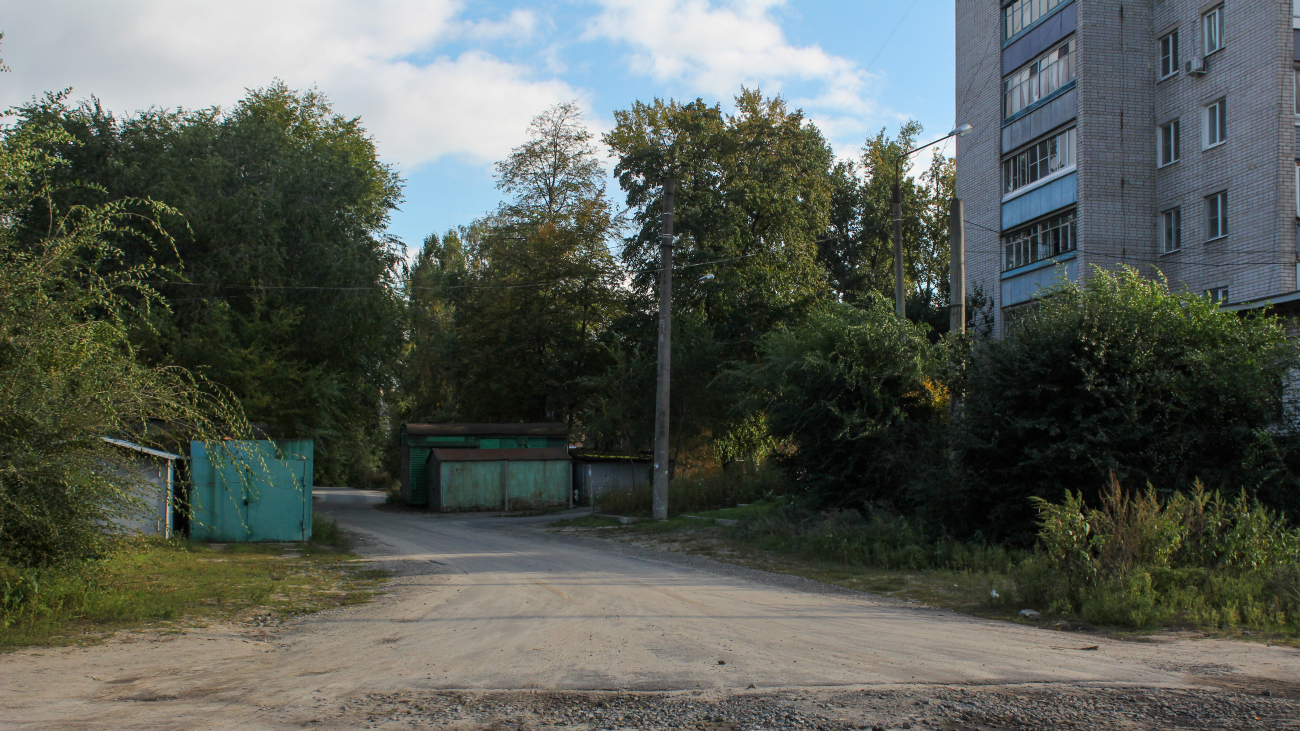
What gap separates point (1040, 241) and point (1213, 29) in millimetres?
7567

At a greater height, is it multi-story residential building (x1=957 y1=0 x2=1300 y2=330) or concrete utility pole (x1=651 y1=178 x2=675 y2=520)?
multi-story residential building (x1=957 y1=0 x2=1300 y2=330)

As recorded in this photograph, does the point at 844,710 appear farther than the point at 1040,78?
No

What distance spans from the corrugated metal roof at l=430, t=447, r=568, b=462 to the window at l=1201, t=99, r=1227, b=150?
23.7 m

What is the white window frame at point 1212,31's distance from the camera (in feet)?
81.1

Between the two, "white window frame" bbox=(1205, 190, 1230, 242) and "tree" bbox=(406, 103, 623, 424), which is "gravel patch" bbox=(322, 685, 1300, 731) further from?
"tree" bbox=(406, 103, 623, 424)

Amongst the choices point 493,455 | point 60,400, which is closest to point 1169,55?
point 493,455

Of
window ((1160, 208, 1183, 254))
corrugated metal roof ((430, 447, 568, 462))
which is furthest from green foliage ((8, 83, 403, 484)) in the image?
window ((1160, 208, 1183, 254))

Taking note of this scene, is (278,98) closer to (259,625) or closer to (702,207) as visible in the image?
(702,207)

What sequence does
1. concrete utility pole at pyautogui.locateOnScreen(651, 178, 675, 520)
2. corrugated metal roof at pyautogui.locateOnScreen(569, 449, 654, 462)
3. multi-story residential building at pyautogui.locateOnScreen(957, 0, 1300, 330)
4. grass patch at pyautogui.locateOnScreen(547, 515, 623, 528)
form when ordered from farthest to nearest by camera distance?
corrugated metal roof at pyautogui.locateOnScreen(569, 449, 654, 462) < grass patch at pyautogui.locateOnScreen(547, 515, 623, 528) < concrete utility pole at pyautogui.locateOnScreen(651, 178, 675, 520) < multi-story residential building at pyautogui.locateOnScreen(957, 0, 1300, 330)

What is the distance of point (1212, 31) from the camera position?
82.4 ft

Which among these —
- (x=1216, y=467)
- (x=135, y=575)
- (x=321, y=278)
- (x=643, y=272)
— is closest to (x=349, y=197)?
(x=321, y=278)

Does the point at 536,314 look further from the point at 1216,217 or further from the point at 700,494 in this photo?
the point at 1216,217

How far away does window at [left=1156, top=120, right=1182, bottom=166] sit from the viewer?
26.5m

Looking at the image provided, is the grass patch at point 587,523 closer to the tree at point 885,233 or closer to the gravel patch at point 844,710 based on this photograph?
the gravel patch at point 844,710
